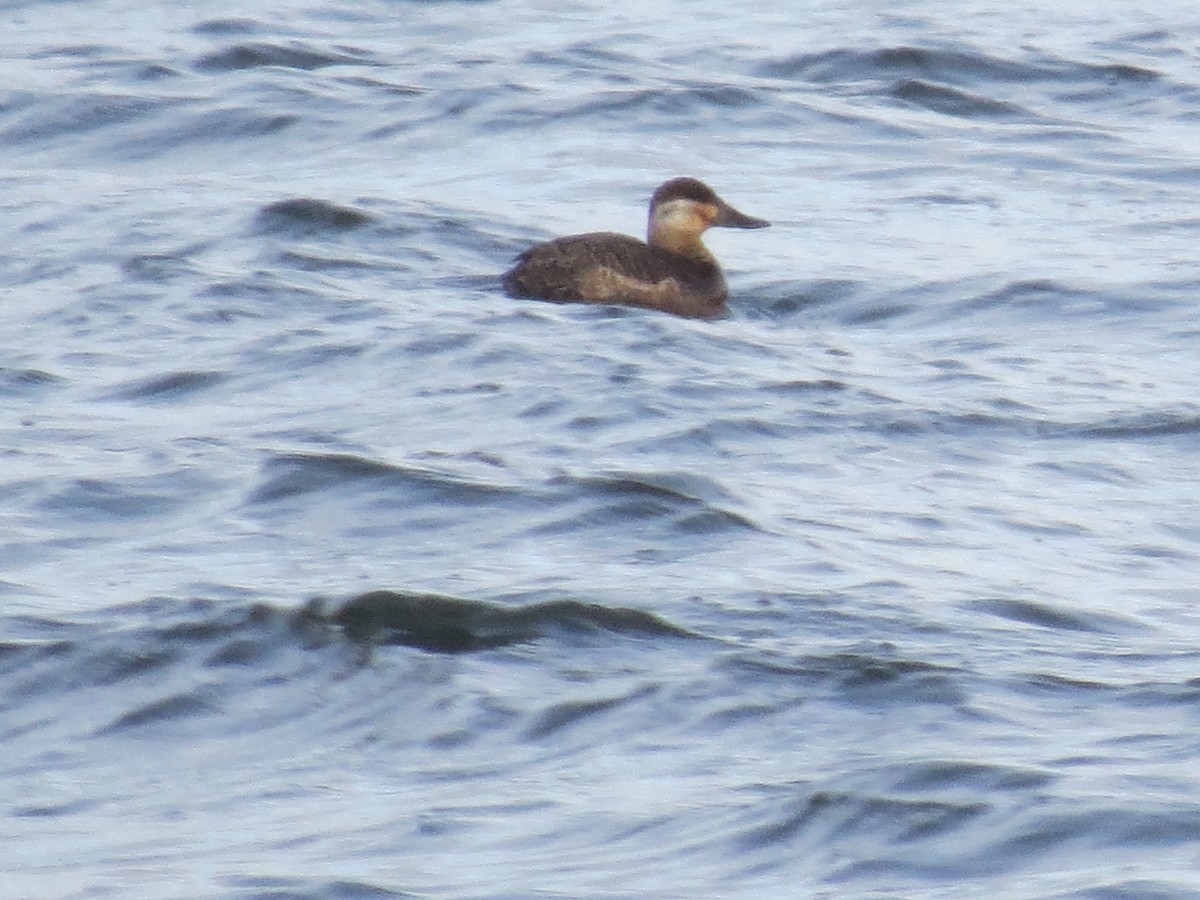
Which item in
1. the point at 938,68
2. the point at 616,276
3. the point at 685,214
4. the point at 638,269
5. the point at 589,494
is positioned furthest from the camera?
the point at 938,68

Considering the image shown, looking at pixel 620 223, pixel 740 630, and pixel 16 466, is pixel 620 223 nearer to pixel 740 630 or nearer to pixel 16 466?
pixel 16 466

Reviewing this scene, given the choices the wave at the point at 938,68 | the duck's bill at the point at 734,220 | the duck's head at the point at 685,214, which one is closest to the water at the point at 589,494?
the wave at the point at 938,68

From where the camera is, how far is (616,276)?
10.4 meters

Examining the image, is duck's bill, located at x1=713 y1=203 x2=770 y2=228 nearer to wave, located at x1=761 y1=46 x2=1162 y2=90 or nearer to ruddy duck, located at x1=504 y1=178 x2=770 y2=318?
ruddy duck, located at x1=504 y1=178 x2=770 y2=318

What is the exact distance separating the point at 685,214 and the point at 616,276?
0.99 m

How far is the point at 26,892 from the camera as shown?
16.3ft

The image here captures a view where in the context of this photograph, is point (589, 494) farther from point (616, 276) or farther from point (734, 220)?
point (734, 220)

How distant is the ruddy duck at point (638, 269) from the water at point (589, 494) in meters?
0.14

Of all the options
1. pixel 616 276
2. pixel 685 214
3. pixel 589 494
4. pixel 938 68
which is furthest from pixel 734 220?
pixel 938 68

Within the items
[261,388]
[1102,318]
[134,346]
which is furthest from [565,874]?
[1102,318]

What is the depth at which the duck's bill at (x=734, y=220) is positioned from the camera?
11359mm

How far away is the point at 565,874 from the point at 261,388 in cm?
432

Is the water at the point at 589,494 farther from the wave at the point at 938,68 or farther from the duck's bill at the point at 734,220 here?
the duck's bill at the point at 734,220

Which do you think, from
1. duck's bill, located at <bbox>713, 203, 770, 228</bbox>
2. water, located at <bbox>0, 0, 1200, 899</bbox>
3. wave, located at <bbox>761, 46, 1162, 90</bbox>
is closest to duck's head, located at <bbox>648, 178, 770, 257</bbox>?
duck's bill, located at <bbox>713, 203, 770, 228</bbox>
